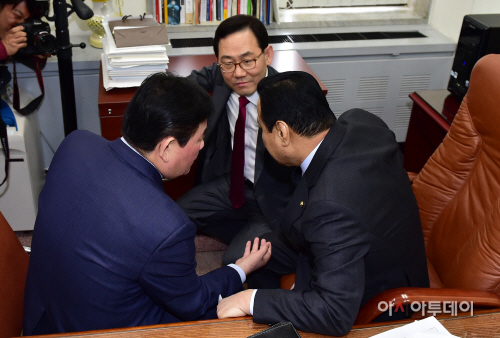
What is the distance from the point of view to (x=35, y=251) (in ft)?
4.24

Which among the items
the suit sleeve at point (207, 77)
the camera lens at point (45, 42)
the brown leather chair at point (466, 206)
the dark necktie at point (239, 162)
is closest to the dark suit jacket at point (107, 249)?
the brown leather chair at point (466, 206)

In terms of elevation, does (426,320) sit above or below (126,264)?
below

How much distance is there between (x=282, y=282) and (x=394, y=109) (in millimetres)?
1864

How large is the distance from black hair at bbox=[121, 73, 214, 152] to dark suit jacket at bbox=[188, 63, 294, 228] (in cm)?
73

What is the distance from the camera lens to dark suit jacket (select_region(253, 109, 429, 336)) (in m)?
1.24

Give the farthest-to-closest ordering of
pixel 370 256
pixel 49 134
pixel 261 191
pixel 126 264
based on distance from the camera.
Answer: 1. pixel 49 134
2. pixel 261 191
3. pixel 370 256
4. pixel 126 264

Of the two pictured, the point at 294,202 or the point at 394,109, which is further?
the point at 394,109

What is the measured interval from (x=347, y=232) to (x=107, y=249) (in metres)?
0.61

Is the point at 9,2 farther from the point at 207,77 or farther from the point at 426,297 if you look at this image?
the point at 426,297

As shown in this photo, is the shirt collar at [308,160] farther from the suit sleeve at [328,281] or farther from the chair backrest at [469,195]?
the chair backrest at [469,195]

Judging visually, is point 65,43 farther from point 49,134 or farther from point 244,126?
point 244,126

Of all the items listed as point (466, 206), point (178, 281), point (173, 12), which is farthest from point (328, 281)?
point (173, 12)

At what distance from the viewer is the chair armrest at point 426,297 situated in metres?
1.37

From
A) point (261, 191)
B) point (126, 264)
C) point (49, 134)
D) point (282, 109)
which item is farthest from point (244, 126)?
point (49, 134)
